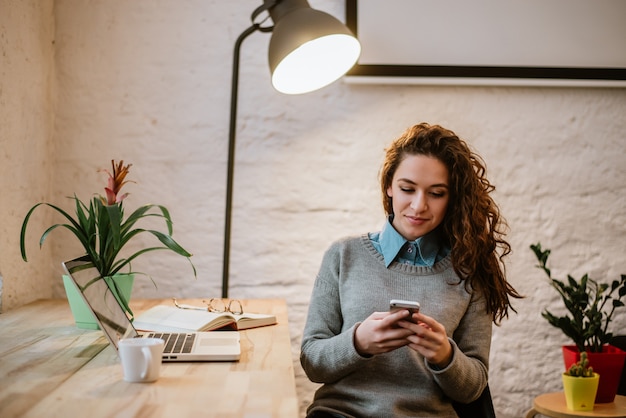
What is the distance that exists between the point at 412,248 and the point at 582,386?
2.77 feet

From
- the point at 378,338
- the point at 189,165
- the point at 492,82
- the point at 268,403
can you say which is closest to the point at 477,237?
the point at 378,338

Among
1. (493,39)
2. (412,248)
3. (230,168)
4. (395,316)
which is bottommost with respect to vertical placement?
(395,316)

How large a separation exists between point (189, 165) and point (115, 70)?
1.54ft

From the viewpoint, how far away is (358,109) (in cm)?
268

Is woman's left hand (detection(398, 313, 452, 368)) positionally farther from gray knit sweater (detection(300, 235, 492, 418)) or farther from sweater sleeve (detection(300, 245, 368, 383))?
sweater sleeve (detection(300, 245, 368, 383))

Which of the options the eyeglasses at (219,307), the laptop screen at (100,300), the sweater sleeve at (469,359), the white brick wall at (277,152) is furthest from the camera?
the white brick wall at (277,152)

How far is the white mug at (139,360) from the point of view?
125 centimetres

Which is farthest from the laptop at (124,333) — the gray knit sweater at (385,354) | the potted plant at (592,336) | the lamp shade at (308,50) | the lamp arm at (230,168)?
the potted plant at (592,336)

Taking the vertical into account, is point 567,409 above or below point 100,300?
below

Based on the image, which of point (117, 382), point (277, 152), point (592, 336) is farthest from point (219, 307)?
point (592, 336)

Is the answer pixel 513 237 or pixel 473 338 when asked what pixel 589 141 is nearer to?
pixel 513 237

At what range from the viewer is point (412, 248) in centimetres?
182

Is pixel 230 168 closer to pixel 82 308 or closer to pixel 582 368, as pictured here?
pixel 82 308

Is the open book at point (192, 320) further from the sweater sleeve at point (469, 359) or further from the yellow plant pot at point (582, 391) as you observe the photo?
the yellow plant pot at point (582, 391)
